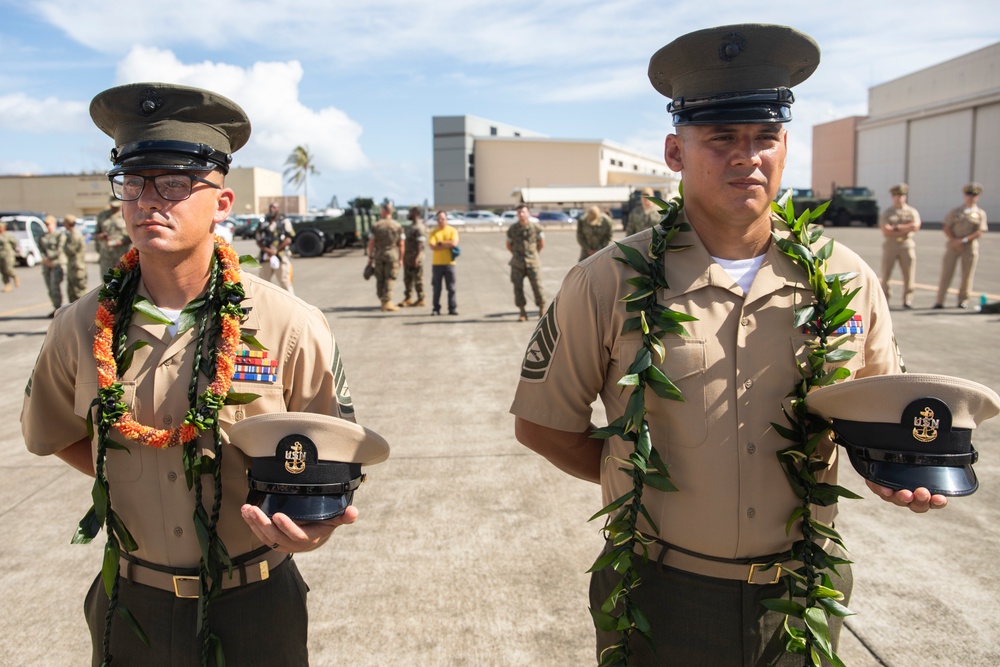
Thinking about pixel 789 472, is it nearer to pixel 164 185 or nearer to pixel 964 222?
pixel 164 185

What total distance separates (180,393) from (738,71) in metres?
1.66

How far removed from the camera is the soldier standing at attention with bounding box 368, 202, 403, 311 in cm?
1380

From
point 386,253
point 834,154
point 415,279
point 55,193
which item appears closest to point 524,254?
point 386,253

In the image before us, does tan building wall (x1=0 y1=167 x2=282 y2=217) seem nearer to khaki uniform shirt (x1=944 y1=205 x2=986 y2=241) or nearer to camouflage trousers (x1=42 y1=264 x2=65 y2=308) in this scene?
camouflage trousers (x1=42 y1=264 x2=65 y2=308)

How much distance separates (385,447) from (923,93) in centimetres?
5874

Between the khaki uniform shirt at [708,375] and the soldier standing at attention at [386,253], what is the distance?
1176 centimetres

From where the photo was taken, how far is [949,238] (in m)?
12.7

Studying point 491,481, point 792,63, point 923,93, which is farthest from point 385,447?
point 923,93

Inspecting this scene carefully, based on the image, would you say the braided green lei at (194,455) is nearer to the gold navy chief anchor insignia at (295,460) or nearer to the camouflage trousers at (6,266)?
the gold navy chief anchor insignia at (295,460)

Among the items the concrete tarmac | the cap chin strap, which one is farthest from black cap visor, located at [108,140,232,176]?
the concrete tarmac

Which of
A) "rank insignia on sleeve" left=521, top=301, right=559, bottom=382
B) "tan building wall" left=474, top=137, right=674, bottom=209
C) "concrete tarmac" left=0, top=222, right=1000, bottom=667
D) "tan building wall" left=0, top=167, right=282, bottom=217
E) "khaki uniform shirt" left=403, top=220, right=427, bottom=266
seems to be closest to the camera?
Result: "rank insignia on sleeve" left=521, top=301, right=559, bottom=382

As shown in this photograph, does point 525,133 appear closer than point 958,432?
No

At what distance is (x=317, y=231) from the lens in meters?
29.5

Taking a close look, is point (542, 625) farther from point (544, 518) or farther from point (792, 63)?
point (792, 63)
